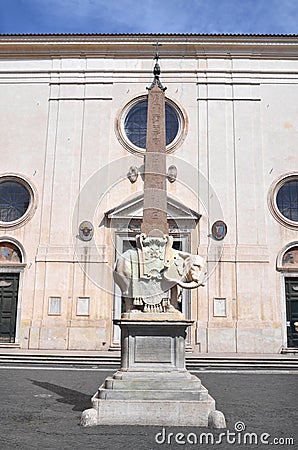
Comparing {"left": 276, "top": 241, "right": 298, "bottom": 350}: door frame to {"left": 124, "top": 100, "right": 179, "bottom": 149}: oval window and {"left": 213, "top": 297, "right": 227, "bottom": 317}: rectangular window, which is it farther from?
{"left": 124, "top": 100, "right": 179, "bottom": 149}: oval window

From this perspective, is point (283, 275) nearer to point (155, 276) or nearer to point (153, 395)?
point (155, 276)

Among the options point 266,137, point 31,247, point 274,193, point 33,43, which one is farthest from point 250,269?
point 33,43

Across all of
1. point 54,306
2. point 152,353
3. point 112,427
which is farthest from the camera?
point 54,306

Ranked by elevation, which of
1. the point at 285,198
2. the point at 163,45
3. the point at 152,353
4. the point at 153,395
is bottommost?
the point at 153,395

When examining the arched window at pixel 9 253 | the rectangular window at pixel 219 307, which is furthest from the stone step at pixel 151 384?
the arched window at pixel 9 253

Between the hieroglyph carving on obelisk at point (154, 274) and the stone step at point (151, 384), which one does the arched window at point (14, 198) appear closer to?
the hieroglyph carving on obelisk at point (154, 274)

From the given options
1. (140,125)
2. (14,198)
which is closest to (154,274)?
(14,198)

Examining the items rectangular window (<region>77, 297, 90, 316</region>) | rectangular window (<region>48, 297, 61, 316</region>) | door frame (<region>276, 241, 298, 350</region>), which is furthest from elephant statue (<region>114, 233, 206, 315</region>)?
door frame (<region>276, 241, 298, 350</region>)

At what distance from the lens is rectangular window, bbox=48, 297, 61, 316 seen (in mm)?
17438

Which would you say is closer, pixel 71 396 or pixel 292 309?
pixel 71 396

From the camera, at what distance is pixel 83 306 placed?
688 inches

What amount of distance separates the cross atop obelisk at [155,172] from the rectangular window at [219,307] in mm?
9900

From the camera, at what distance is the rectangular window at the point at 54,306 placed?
57.2 feet

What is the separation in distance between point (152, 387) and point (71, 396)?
234cm
